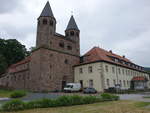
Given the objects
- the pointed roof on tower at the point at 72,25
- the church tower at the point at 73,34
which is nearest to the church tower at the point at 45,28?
the church tower at the point at 73,34

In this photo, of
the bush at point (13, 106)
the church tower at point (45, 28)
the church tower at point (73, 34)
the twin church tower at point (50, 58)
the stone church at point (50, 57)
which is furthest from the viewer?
the church tower at point (73, 34)

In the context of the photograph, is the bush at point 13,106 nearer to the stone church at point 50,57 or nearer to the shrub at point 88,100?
the shrub at point 88,100

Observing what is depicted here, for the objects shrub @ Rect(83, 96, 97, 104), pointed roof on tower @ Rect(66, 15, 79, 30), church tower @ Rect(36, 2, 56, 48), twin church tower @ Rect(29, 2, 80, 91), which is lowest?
shrub @ Rect(83, 96, 97, 104)

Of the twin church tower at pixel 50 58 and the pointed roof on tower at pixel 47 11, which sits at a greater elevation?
the pointed roof on tower at pixel 47 11

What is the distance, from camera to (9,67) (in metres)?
54.8

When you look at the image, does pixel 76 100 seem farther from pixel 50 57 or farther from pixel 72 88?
pixel 50 57

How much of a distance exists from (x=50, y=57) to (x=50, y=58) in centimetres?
24

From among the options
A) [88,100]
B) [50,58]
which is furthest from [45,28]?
[88,100]

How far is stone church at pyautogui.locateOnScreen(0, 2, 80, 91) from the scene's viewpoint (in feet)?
105

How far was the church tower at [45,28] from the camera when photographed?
112 ft

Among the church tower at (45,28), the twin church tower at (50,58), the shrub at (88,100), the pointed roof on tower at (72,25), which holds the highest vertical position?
the pointed roof on tower at (72,25)

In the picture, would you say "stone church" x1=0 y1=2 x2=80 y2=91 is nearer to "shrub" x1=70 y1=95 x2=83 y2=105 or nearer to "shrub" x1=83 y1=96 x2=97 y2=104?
"shrub" x1=83 y1=96 x2=97 y2=104

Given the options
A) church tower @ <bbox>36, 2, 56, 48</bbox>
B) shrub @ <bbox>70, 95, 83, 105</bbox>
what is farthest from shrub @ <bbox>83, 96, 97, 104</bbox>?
church tower @ <bbox>36, 2, 56, 48</bbox>

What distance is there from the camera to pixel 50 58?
33.7 meters
